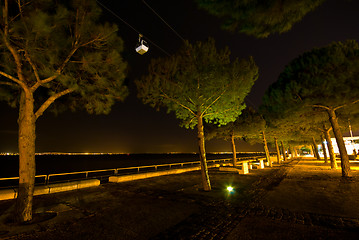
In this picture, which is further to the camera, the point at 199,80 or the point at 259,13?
the point at 199,80

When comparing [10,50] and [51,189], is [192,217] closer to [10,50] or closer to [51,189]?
[10,50]

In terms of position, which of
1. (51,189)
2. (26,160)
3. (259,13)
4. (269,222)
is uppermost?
(259,13)

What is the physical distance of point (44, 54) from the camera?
5.19m

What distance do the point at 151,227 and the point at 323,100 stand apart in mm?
13743

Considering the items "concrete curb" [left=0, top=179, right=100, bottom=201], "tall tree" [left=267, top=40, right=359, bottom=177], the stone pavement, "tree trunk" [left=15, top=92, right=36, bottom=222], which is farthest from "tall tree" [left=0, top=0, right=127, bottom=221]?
"tall tree" [left=267, top=40, right=359, bottom=177]

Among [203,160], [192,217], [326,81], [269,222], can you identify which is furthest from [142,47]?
[326,81]

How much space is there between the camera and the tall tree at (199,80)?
30.4 feet

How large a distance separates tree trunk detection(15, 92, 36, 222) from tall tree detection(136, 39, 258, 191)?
5282mm

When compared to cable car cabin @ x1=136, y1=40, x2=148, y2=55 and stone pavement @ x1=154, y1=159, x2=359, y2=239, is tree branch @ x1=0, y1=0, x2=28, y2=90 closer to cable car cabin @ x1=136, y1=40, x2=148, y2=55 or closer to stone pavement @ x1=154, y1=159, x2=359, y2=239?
cable car cabin @ x1=136, y1=40, x2=148, y2=55

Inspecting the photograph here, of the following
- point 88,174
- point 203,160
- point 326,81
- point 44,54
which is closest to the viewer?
point 44,54

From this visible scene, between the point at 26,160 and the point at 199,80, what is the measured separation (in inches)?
309

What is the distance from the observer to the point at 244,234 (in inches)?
165

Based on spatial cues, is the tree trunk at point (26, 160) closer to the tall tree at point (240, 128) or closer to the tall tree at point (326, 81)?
the tall tree at point (326, 81)

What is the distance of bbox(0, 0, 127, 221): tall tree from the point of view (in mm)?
4832
